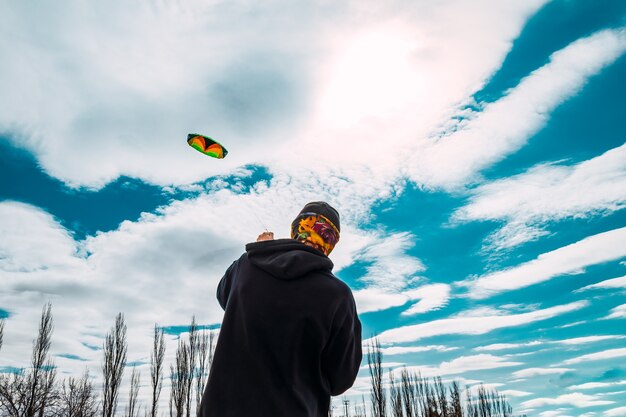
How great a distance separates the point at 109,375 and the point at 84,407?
2.32 m

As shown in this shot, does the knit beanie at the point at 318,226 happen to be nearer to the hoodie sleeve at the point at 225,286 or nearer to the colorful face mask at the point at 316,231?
the colorful face mask at the point at 316,231

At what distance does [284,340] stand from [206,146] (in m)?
2.33

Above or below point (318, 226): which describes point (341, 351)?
below

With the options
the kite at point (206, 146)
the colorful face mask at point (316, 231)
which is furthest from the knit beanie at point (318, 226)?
the kite at point (206, 146)

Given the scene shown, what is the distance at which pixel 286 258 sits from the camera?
4.42 feet

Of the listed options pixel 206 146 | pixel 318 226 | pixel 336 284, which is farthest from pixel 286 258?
pixel 206 146

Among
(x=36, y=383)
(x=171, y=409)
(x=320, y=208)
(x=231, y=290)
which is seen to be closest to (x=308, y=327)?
(x=231, y=290)

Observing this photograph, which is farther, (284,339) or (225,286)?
(225,286)

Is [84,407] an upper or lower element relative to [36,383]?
lower

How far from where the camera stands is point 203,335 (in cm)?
2919

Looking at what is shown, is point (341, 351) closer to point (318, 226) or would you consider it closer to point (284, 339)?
point (284, 339)

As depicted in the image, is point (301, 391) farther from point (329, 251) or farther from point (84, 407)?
point (84, 407)

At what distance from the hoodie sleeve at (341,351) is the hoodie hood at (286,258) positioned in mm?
166

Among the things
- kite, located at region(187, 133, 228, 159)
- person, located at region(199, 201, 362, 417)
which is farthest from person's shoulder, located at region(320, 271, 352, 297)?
kite, located at region(187, 133, 228, 159)
